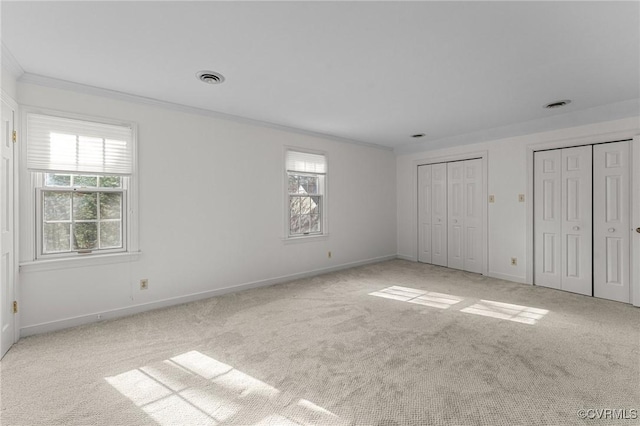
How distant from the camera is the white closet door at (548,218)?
4.29 m

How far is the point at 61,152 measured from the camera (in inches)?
115

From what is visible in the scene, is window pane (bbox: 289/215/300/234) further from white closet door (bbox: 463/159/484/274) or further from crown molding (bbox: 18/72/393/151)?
white closet door (bbox: 463/159/484/274)

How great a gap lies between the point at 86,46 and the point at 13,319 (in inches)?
97.1

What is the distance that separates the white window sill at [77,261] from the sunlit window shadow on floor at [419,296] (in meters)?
3.06

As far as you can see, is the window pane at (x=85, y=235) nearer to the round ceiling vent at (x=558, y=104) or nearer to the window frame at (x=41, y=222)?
the window frame at (x=41, y=222)

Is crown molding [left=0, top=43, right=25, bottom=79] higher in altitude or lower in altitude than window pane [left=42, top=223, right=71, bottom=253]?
higher

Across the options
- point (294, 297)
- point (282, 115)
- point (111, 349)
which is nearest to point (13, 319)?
point (111, 349)

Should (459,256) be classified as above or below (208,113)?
below

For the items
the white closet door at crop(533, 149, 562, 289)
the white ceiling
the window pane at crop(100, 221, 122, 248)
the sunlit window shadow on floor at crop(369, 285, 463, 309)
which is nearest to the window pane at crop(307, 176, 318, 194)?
the white ceiling

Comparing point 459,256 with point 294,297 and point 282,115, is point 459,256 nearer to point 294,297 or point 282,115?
point 294,297

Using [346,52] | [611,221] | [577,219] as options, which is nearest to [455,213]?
[577,219]

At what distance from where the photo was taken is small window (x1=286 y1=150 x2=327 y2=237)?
4838mm

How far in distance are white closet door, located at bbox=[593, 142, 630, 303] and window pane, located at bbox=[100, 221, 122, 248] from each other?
6.03 m

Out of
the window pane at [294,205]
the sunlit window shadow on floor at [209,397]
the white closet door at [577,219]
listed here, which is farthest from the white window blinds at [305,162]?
the white closet door at [577,219]
